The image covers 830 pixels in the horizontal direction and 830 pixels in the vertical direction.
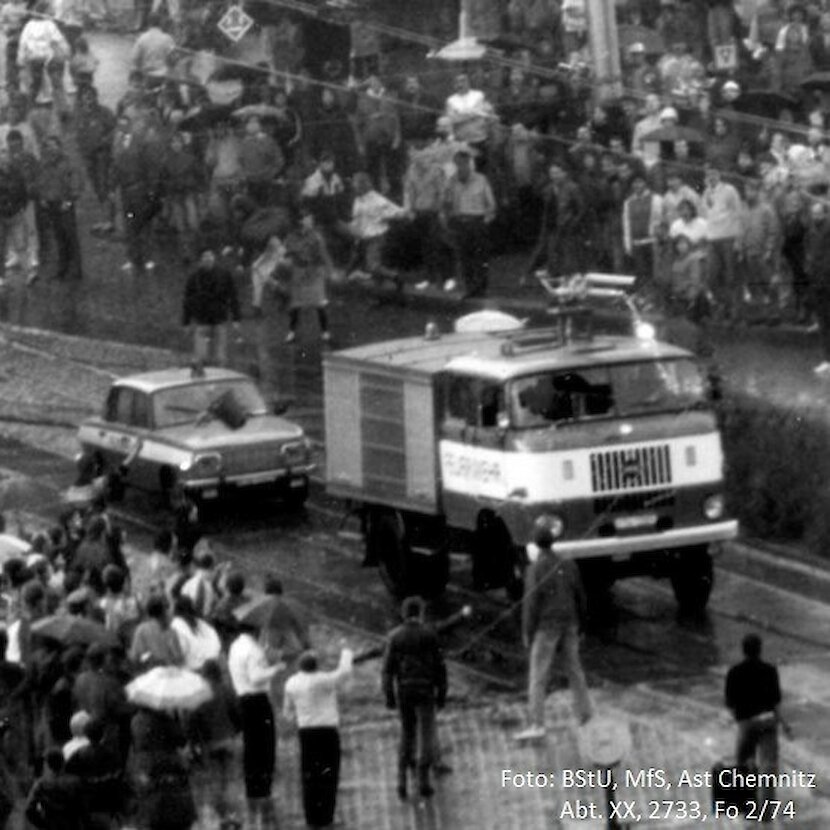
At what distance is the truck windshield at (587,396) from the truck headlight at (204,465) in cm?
512

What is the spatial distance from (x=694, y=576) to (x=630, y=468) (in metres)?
1.28

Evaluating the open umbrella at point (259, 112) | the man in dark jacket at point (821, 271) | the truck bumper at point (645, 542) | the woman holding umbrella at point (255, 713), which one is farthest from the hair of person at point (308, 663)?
the open umbrella at point (259, 112)

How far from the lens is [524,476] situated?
28.4 meters

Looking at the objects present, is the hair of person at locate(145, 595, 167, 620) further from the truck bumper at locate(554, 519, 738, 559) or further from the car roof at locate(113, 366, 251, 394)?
the car roof at locate(113, 366, 251, 394)

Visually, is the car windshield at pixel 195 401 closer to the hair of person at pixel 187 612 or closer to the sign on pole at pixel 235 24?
the hair of person at pixel 187 612

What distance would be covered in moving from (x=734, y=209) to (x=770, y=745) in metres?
15.3

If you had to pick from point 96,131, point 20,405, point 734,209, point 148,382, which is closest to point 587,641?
point 148,382

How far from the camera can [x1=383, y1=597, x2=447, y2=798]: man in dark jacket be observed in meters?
24.1

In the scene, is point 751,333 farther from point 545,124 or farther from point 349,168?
point 349,168

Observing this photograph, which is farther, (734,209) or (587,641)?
(734,209)

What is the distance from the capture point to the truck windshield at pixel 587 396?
2877cm

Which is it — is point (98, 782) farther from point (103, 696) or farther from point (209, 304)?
point (209, 304)

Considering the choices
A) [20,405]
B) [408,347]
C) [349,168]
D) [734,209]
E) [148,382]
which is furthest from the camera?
[349,168]

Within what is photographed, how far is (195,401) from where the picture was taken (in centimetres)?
3428
